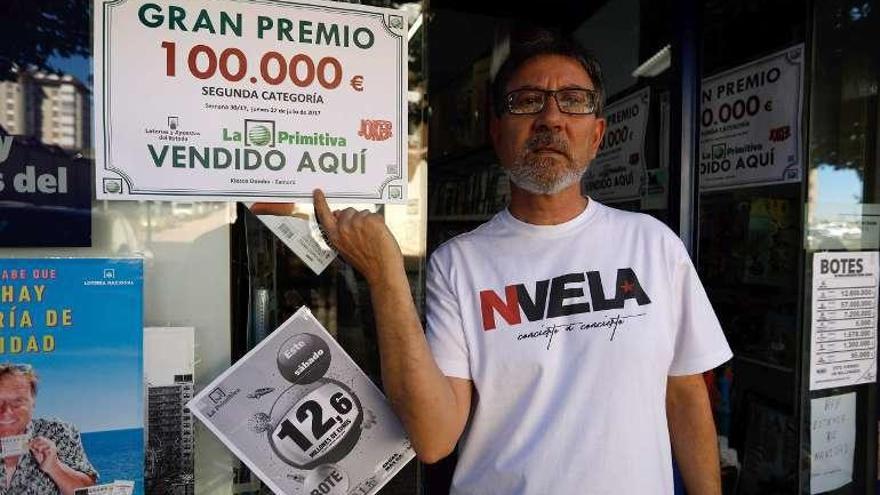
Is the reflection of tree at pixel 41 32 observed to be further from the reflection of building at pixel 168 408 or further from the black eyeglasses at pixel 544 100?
the black eyeglasses at pixel 544 100

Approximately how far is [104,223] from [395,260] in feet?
2.03

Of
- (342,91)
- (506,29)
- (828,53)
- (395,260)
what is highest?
(506,29)

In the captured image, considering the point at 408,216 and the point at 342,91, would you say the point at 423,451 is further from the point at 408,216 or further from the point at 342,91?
the point at 342,91

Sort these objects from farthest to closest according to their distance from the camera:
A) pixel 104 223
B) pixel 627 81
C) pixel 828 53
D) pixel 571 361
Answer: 1. pixel 627 81
2. pixel 828 53
3. pixel 571 361
4. pixel 104 223

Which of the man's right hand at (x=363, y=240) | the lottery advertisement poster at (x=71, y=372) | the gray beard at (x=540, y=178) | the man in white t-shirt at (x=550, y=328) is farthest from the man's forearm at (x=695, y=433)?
the lottery advertisement poster at (x=71, y=372)

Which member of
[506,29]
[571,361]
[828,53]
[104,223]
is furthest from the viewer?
[506,29]

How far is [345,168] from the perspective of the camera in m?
1.36

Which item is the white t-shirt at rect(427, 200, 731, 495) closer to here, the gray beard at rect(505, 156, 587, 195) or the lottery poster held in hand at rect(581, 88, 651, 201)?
the gray beard at rect(505, 156, 587, 195)

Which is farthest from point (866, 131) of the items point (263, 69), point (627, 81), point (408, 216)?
point (263, 69)

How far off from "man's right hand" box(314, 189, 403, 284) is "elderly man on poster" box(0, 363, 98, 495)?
65 cm

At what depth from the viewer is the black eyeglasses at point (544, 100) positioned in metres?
1.46

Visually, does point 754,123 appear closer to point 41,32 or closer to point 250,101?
point 250,101

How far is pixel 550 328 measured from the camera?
137cm

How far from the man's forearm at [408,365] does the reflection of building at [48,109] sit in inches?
26.9
